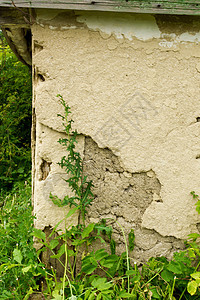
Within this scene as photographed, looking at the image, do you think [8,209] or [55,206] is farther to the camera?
[8,209]

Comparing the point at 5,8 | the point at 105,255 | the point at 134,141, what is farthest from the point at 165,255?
the point at 5,8

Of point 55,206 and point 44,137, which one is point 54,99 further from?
point 55,206

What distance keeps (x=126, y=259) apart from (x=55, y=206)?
28.0 inches

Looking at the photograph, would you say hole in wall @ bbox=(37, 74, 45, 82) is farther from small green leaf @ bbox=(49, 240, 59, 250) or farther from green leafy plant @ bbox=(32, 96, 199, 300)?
small green leaf @ bbox=(49, 240, 59, 250)

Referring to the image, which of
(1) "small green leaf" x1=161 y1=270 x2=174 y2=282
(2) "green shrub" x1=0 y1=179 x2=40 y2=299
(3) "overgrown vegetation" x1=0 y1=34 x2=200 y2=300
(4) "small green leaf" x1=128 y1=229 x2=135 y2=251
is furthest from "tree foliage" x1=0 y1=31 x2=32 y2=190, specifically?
(1) "small green leaf" x1=161 y1=270 x2=174 y2=282

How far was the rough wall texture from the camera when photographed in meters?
2.37

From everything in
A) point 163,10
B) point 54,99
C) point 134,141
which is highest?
point 163,10

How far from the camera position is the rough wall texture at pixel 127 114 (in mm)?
2373

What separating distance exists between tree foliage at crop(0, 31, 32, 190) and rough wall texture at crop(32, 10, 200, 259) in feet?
7.12

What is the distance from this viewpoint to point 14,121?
5.14 m

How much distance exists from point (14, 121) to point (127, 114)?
315 centimetres

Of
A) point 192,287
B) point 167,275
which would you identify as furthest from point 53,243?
point 192,287

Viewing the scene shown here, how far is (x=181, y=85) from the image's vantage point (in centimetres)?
244

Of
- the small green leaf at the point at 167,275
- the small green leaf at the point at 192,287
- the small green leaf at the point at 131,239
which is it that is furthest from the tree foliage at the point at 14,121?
the small green leaf at the point at 192,287
